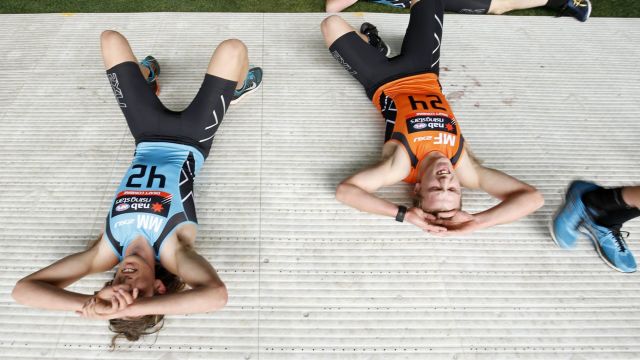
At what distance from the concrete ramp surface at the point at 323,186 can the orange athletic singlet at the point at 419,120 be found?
194 millimetres

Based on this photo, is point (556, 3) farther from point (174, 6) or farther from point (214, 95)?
point (174, 6)

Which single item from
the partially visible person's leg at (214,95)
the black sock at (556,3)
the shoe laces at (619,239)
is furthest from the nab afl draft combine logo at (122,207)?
the black sock at (556,3)

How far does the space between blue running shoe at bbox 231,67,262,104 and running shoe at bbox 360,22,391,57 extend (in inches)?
24.7

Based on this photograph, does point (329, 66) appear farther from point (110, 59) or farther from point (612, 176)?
point (612, 176)

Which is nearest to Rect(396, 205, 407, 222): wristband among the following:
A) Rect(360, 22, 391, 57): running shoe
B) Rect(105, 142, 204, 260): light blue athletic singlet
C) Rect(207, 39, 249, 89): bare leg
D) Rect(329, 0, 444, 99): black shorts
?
Rect(329, 0, 444, 99): black shorts

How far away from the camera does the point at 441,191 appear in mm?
1470

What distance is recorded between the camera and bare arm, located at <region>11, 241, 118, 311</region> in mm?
1233

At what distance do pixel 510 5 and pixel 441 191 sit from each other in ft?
5.46

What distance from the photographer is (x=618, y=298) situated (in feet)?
5.15

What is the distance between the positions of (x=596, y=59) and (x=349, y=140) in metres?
1.61

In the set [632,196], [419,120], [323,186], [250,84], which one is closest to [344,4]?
[250,84]

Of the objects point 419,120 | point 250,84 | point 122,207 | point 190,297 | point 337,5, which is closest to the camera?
point 190,297

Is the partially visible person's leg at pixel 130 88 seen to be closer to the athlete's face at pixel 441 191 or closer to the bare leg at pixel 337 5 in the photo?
Answer: the athlete's face at pixel 441 191

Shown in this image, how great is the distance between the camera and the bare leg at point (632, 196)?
1456mm
